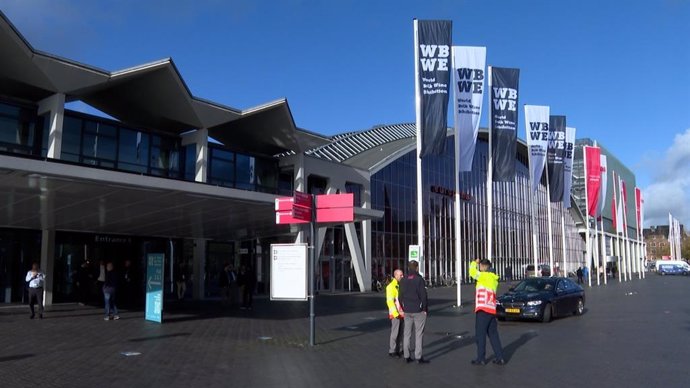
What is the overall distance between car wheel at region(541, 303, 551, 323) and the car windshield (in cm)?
90

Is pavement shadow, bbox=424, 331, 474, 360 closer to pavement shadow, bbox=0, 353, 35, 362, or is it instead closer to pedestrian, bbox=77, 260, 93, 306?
pavement shadow, bbox=0, 353, 35, 362

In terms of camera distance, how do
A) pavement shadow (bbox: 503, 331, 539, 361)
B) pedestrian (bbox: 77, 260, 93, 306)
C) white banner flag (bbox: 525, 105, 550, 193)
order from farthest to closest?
1. white banner flag (bbox: 525, 105, 550, 193)
2. pedestrian (bbox: 77, 260, 93, 306)
3. pavement shadow (bbox: 503, 331, 539, 361)

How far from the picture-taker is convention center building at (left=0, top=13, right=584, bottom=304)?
44.5 feet

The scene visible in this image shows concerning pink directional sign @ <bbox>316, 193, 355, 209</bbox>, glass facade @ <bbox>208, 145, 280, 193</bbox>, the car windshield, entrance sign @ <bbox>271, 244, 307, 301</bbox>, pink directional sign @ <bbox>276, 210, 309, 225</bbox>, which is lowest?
the car windshield

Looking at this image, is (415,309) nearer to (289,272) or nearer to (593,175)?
(289,272)

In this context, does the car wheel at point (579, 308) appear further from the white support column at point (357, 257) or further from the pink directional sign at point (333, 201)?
the white support column at point (357, 257)

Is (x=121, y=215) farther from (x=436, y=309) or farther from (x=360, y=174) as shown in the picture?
(x=360, y=174)

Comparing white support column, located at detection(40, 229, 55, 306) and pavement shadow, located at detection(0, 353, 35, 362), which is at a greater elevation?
white support column, located at detection(40, 229, 55, 306)

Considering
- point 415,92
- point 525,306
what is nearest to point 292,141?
point 415,92

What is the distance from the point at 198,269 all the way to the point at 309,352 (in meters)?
15.1

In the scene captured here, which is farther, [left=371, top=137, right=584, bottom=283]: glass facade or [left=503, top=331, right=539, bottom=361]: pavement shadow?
[left=371, top=137, right=584, bottom=283]: glass facade

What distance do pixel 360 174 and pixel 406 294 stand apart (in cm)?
2388

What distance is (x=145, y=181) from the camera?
12188 mm

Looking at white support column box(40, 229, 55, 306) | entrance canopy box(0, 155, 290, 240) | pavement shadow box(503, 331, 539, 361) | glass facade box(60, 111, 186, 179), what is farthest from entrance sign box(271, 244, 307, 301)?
white support column box(40, 229, 55, 306)
